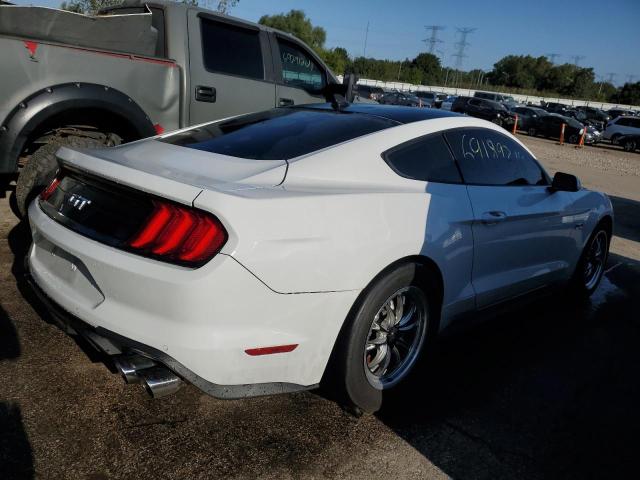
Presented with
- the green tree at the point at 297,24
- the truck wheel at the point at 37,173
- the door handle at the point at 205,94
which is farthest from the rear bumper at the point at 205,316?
the green tree at the point at 297,24

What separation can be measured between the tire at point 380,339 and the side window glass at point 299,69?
12.2ft

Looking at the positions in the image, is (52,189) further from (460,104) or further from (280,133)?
(460,104)

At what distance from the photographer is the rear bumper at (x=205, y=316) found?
2.06 meters

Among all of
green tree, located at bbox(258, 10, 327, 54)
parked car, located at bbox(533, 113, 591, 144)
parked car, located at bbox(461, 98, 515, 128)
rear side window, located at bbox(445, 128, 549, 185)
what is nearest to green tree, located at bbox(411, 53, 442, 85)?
green tree, located at bbox(258, 10, 327, 54)

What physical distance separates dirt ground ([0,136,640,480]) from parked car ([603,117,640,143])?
2619 centimetres

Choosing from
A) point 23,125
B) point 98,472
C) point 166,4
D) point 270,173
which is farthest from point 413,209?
point 166,4

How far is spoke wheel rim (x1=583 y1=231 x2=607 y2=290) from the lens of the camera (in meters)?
4.77

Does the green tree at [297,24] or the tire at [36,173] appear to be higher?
the green tree at [297,24]

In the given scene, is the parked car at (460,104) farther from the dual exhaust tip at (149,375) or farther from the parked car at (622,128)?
the dual exhaust tip at (149,375)

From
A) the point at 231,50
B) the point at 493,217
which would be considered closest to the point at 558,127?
the point at 231,50

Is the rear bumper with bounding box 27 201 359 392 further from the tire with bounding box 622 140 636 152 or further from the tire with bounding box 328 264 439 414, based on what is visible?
the tire with bounding box 622 140 636 152

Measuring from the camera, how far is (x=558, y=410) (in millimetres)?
2994

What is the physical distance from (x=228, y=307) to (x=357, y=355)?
2.40 ft

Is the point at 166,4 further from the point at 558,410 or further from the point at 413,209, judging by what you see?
the point at 558,410
